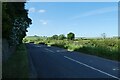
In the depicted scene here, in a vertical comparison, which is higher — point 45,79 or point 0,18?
point 0,18

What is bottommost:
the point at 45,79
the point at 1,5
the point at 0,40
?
the point at 45,79

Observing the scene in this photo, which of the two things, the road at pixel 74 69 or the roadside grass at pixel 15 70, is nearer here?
the roadside grass at pixel 15 70

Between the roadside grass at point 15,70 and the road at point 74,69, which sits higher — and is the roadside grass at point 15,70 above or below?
above

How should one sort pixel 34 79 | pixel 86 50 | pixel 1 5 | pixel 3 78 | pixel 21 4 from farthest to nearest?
pixel 86 50 < pixel 21 4 < pixel 1 5 < pixel 34 79 < pixel 3 78

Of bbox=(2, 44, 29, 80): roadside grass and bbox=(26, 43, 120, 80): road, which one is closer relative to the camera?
bbox=(2, 44, 29, 80): roadside grass

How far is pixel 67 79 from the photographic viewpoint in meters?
15.2

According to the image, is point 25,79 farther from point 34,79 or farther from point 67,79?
point 67,79

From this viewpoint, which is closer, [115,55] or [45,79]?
[45,79]

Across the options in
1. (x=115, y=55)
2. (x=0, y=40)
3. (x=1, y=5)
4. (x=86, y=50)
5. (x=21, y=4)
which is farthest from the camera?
(x=86, y=50)

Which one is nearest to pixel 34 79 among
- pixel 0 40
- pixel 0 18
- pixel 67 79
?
pixel 67 79

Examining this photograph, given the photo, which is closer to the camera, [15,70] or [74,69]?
[15,70]

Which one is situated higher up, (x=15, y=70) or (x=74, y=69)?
(x=15, y=70)

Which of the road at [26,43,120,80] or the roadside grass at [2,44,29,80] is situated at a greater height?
the roadside grass at [2,44,29,80]

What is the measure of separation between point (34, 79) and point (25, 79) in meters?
0.80
